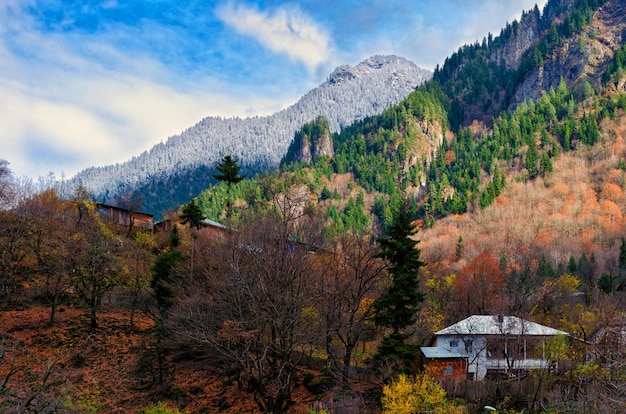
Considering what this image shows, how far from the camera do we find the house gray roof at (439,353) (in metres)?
37.5

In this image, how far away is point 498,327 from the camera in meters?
37.6

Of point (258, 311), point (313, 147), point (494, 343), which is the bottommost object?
point (494, 343)

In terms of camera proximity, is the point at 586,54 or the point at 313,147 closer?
the point at 313,147

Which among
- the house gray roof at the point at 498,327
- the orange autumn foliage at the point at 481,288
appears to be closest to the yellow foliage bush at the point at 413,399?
the house gray roof at the point at 498,327

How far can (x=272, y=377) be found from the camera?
33.2m

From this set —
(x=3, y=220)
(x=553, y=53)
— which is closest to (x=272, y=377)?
(x=3, y=220)

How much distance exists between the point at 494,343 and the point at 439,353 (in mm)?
4236

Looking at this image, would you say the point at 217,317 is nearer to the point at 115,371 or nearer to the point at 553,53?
the point at 115,371

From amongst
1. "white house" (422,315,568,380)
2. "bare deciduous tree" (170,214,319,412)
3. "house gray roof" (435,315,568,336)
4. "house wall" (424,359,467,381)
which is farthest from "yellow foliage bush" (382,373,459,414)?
"house gray roof" (435,315,568,336)

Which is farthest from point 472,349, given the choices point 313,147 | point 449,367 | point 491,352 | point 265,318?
point 313,147

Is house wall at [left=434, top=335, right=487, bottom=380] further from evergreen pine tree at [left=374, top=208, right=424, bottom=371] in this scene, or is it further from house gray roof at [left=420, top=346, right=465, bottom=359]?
evergreen pine tree at [left=374, top=208, right=424, bottom=371]

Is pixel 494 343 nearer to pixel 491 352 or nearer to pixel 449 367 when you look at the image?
pixel 491 352

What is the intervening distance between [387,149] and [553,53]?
86.2 metres

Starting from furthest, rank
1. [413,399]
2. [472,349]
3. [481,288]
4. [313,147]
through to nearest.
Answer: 1. [313,147]
2. [481,288]
3. [472,349]
4. [413,399]
